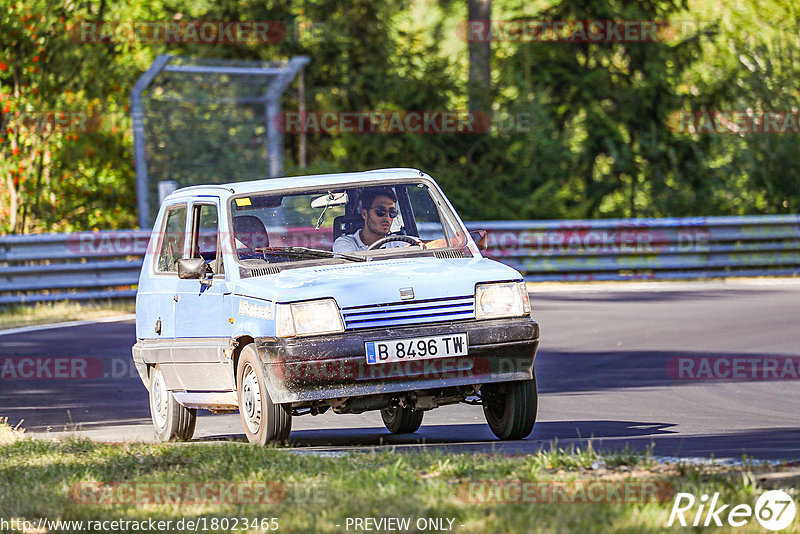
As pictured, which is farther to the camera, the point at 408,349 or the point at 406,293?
the point at 406,293

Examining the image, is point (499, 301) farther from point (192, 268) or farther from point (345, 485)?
point (345, 485)

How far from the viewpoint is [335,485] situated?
20.0 feet

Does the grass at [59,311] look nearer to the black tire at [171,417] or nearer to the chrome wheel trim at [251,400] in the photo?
the black tire at [171,417]

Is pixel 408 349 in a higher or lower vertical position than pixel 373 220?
lower

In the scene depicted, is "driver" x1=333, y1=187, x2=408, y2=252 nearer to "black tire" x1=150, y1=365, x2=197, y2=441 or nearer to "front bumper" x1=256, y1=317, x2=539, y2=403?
"front bumper" x1=256, y1=317, x2=539, y2=403

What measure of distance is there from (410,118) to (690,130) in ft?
23.4

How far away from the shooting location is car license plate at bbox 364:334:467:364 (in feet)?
25.4

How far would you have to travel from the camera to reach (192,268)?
874 cm

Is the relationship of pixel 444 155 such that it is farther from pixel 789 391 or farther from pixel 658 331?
pixel 789 391

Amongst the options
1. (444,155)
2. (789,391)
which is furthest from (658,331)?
(444,155)

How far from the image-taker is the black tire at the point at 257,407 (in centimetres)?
791

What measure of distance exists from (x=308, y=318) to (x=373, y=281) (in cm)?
46

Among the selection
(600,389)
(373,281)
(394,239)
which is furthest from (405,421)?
(600,389)

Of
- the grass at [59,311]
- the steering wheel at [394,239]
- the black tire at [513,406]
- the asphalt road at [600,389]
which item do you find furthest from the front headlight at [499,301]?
the grass at [59,311]
